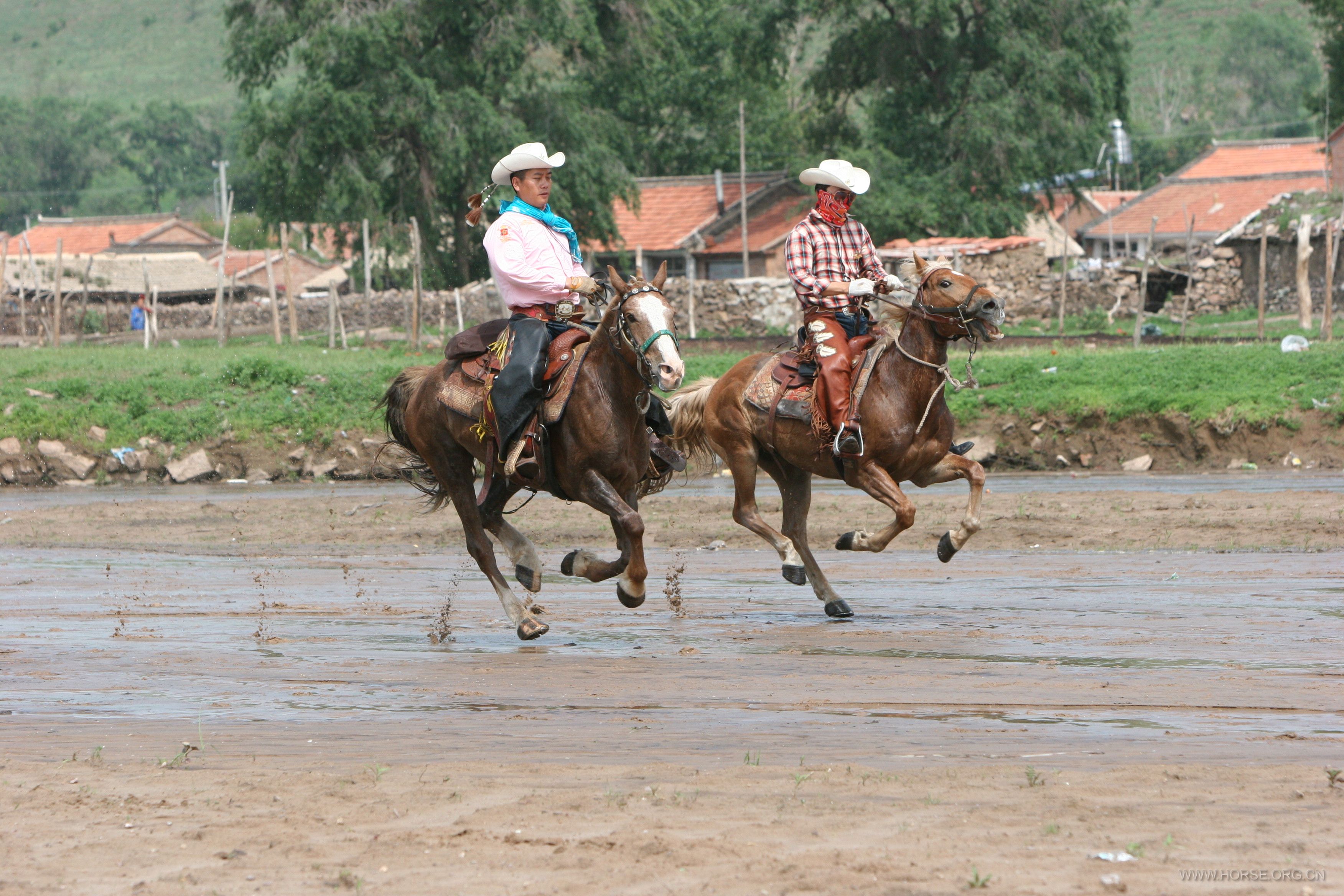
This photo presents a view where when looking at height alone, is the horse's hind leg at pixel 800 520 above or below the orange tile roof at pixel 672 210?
below

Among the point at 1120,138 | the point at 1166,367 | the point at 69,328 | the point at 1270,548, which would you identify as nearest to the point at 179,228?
the point at 69,328

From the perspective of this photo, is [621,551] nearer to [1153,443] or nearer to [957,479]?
[957,479]

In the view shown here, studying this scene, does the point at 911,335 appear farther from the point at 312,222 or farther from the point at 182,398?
the point at 312,222

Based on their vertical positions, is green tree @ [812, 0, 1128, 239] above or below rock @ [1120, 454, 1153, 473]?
above

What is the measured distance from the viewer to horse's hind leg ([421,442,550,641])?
10055mm

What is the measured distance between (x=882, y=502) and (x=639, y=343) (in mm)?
2584

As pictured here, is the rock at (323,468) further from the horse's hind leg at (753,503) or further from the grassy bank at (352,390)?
the horse's hind leg at (753,503)

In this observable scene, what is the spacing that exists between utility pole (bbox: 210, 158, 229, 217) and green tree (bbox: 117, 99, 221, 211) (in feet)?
5.39

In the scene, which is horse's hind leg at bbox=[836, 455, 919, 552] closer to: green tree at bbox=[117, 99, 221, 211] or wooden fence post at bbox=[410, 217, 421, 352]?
wooden fence post at bbox=[410, 217, 421, 352]

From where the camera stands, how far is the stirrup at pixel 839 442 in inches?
415

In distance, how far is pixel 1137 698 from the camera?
7051mm

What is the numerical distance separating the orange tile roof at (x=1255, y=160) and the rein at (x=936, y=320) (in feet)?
198

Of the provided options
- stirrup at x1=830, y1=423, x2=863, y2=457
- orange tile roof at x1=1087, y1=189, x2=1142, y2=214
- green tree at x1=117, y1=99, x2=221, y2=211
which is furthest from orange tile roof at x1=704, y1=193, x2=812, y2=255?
green tree at x1=117, y1=99, x2=221, y2=211

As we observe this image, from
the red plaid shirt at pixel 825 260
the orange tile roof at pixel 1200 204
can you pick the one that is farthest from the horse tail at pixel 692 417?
the orange tile roof at pixel 1200 204
